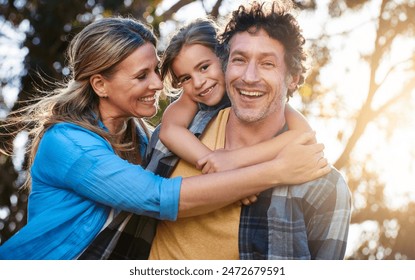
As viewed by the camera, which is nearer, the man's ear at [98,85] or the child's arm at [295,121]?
the child's arm at [295,121]

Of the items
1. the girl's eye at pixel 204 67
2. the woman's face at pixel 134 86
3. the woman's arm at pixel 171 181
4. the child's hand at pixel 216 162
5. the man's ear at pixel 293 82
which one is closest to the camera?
the woman's arm at pixel 171 181

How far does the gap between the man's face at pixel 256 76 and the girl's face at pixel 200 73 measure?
13.9 inches

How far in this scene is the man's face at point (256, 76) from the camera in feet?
9.97

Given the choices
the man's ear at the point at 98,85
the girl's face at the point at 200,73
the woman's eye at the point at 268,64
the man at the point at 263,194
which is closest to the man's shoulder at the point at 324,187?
the man at the point at 263,194

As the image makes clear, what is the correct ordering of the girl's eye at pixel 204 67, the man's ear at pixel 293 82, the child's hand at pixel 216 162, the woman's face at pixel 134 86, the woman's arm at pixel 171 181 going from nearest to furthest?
1. the woman's arm at pixel 171 181
2. the child's hand at pixel 216 162
3. the man's ear at pixel 293 82
4. the woman's face at pixel 134 86
5. the girl's eye at pixel 204 67

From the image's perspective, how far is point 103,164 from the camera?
294 cm

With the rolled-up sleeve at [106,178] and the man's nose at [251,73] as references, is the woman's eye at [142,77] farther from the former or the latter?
the man's nose at [251,73]

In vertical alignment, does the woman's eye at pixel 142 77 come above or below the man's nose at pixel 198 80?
below

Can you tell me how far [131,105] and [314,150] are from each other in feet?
3.28

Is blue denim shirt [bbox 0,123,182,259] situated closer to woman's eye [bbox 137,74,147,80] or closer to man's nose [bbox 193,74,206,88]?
woman's eye [bbox 137,74,147,80]

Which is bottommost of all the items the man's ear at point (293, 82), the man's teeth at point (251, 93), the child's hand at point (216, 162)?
the child's hand at point (216, 162)

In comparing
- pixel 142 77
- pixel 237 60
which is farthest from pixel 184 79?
pixel 237 60

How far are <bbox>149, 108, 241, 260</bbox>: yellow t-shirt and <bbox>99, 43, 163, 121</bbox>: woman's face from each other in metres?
0.66

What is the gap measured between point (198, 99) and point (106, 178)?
77 centimetres
